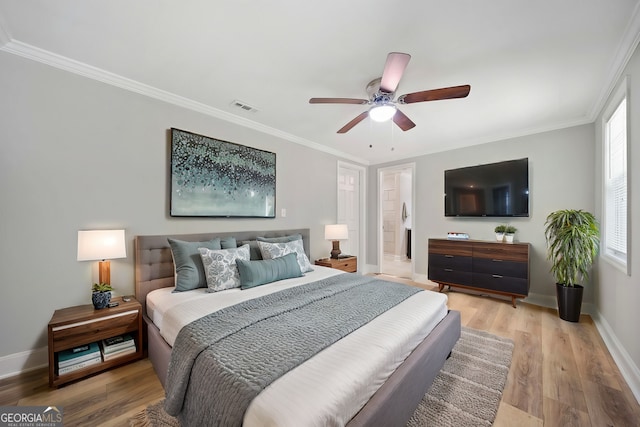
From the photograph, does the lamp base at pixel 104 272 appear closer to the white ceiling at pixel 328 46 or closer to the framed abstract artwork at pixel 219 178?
the framed abstract artwork at pixel 219 178

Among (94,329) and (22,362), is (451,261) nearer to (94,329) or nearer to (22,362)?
(94,329)

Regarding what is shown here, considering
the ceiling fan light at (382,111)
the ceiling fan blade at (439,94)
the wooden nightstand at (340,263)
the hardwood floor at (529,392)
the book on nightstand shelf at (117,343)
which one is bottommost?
the hardwood floor at (529,392)

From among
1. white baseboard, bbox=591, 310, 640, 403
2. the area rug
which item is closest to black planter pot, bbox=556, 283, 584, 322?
white baseboard, bbox=591, 310, 640, 403

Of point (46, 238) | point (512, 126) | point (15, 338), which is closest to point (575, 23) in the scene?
point (512, 126)

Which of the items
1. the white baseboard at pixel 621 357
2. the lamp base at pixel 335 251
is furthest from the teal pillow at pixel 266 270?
the white baseboard at pixel 621 357

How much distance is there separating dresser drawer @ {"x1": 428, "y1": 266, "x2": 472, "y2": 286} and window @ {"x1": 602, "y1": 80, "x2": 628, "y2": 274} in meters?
1.49

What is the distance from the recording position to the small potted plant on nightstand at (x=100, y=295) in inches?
79.3

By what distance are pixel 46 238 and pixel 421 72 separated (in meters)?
3.37

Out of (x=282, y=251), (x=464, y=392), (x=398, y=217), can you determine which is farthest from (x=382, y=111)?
(x=398, y=217)

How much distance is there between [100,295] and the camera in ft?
6.64

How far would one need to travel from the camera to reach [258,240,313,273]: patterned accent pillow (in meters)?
2.84

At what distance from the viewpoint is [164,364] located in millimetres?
1691

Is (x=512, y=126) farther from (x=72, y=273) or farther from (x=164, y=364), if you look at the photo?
(x=72, y=273)

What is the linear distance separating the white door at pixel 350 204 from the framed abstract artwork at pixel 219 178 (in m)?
1.73
